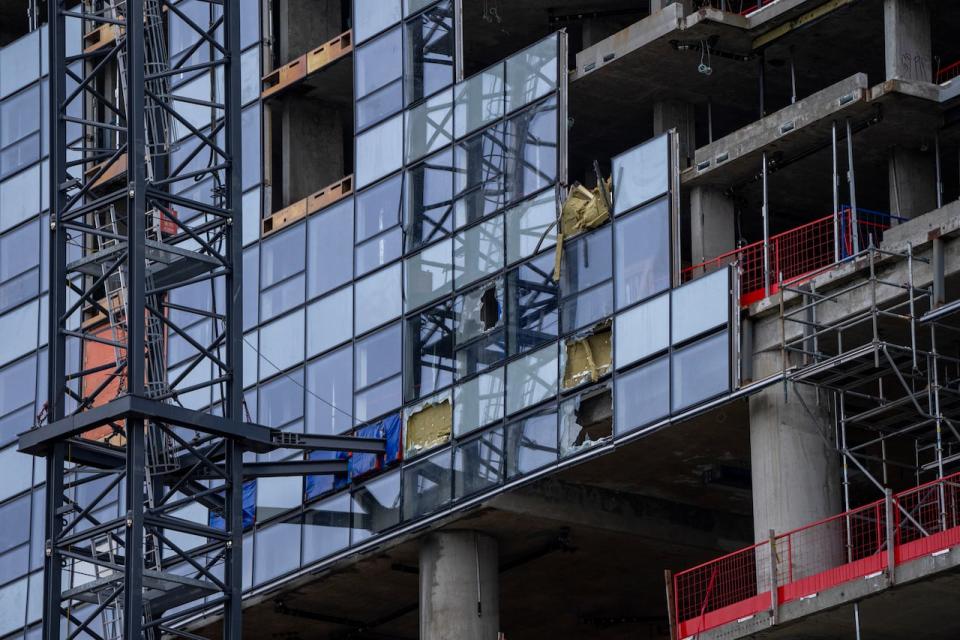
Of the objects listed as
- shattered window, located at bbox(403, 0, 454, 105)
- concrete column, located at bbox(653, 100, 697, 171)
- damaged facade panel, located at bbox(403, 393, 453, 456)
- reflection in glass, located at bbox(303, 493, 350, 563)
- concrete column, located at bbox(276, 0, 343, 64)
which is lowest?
reflection in glass, located at bbox(303, 493, 350, 563)

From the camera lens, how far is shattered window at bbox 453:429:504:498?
51500mm

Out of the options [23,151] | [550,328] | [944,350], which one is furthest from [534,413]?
[23,151]

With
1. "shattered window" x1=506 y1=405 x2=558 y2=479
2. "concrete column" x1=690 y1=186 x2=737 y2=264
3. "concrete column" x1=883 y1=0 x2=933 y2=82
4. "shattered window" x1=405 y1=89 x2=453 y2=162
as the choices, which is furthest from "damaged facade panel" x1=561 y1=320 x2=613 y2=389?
"concrete column" x1=883 y1=0 x2=933 y2=82

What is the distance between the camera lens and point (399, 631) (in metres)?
60.7

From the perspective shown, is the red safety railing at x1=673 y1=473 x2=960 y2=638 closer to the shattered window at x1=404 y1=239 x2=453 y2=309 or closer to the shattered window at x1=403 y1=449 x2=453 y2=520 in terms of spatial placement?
the shattered window at x1=403 y1=449 x2=453 y2=520

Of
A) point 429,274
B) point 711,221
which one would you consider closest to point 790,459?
point 711,221

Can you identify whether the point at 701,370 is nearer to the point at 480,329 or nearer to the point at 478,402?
the point at 478,402

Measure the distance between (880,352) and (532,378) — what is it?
8.41m

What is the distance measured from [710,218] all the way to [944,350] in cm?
561

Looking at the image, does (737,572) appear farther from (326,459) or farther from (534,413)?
(326,459)

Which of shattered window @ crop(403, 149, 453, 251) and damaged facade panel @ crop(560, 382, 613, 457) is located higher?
shattered window @ crop(403, 149, 453, 251)

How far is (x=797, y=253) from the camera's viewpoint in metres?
50.2

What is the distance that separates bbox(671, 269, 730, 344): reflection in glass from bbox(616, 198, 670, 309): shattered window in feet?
2.01

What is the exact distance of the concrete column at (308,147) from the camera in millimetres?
59750
